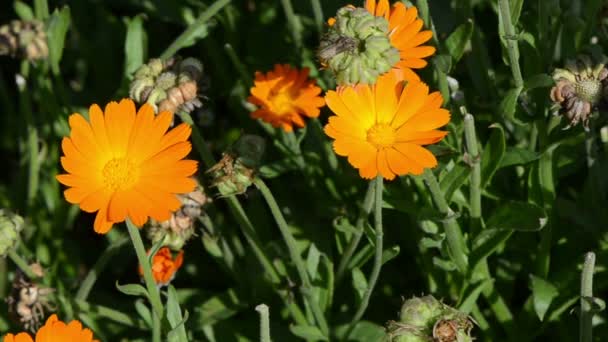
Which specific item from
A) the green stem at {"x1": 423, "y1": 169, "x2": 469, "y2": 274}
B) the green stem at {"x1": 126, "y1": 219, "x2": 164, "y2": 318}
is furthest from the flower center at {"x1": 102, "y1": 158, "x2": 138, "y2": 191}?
the green stem at {"x1": 423, "y1": 169, "x2": 469, "y2": 274}

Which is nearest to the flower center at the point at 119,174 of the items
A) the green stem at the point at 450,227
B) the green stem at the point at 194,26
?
the green stem at the point at 194,26

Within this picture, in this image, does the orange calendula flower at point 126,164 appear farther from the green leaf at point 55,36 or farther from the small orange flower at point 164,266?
the green leaf at point 55,36

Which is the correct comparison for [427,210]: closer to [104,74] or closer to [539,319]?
[539,319]

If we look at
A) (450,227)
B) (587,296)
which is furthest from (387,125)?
(587,296)

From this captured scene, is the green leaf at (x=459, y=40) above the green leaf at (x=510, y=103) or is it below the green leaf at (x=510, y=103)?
above

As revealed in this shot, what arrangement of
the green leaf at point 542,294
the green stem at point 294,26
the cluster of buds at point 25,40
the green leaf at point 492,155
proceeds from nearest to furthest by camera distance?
1. the green leaf at point 492,155
2. the green leaf at point 542,294
3. the green stem at point 294,26
4. the cluster of buds at point 25,40

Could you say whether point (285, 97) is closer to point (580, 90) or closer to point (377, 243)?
point (377, 243)
